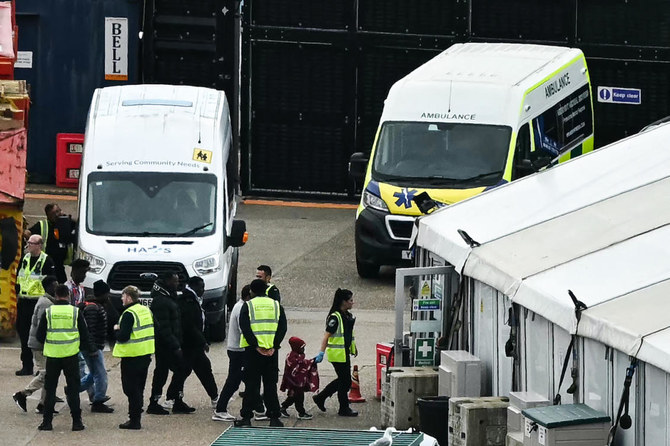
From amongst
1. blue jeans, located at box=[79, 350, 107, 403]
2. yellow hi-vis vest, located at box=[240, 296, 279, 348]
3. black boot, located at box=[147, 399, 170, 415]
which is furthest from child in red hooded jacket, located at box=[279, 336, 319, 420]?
blue jeans, located at box=[79, 350, 107, 403]

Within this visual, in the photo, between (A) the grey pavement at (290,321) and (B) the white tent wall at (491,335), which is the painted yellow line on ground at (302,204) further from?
(B) the white tent wall at (491,335)

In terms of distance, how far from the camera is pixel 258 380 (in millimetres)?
18062

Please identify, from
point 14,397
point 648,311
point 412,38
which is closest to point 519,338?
point 648,311

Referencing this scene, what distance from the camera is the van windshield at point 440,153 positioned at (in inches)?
980

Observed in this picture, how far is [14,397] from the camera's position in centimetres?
1847

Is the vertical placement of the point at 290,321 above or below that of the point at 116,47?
below

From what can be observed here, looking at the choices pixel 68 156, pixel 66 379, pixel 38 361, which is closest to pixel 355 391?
pixel 66 379

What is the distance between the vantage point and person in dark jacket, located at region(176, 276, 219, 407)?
61.1 feet

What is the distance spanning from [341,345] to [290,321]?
506cm

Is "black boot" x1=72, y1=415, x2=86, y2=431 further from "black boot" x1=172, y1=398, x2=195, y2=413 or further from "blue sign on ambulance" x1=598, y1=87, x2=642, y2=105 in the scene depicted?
"blue sign on ambulance" x1=598, y1=87, x2=642, y2=105

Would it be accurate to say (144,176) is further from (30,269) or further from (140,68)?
(140,68)

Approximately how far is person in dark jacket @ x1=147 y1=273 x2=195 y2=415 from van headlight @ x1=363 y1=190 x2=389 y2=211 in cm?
695

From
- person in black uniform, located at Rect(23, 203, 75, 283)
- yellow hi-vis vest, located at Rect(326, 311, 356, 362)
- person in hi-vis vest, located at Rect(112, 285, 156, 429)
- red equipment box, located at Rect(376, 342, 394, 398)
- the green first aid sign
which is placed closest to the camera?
person in hi-vis vest, located at Rect(112, 285, 156, 429)

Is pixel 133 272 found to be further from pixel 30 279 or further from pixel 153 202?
pixel 30 279
